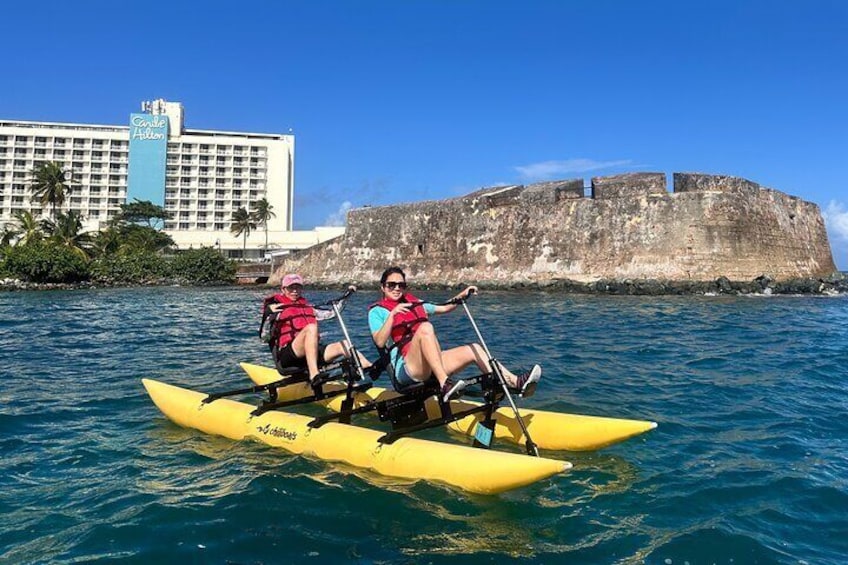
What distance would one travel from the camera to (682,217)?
2538cm

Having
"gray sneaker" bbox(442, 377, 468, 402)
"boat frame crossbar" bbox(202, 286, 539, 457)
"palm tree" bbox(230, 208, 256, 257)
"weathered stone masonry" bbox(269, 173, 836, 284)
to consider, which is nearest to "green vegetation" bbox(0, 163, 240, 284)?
"palm tree" bbox(230, 208, 256, 257)

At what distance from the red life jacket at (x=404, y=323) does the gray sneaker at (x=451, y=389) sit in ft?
1.82

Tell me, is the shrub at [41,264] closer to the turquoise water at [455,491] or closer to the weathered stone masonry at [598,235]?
the weathered stone masonry at [598,235]

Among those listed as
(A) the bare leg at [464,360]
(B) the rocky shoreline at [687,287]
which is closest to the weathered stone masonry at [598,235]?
(B) the rocky shoreline at [687,287]

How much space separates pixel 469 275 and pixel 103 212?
70727 mm

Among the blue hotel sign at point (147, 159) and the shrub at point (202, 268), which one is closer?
the shrub at point (202, 268)

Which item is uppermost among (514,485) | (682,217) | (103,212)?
(103,212)

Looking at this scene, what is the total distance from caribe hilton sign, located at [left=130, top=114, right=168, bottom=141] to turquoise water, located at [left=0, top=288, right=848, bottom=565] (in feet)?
266

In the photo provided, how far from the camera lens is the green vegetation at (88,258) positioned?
36844 mm

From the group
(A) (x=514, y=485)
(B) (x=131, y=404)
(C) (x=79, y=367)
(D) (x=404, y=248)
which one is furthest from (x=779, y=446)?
(D) (x=404, y=248)

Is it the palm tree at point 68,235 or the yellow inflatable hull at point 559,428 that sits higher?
the palm tree at point 68,235

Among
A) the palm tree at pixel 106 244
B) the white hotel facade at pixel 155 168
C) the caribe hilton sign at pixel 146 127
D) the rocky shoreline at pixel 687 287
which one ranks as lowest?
the rocky shoreline at pixel 687 287

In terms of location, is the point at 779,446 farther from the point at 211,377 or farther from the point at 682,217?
the point at 682,217

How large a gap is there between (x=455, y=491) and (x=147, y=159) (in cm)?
8824
